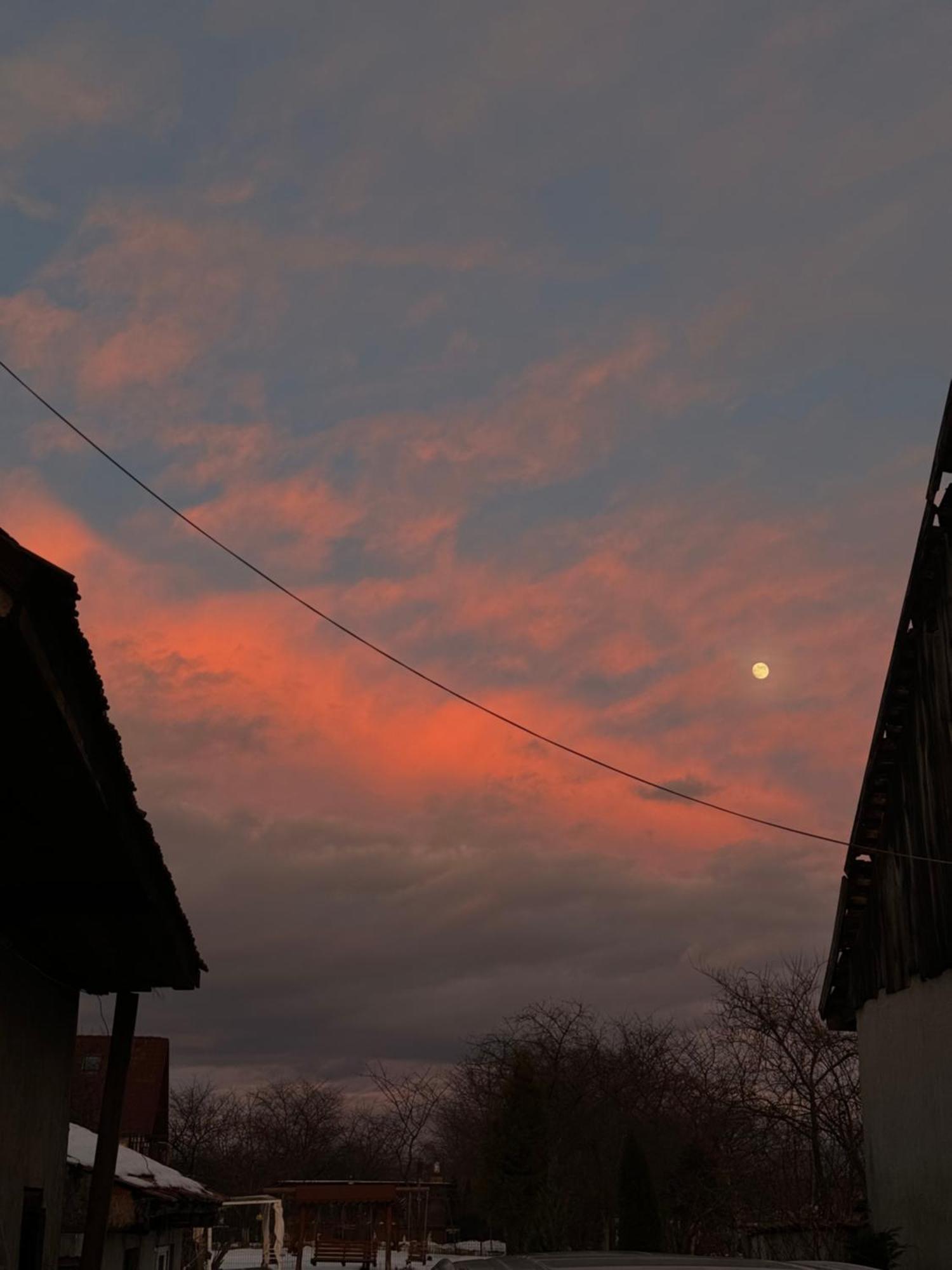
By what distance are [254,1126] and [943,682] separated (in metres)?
75.9

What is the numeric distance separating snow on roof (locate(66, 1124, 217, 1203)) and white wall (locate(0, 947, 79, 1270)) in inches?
169

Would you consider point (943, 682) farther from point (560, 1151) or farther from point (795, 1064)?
point (560, 1151)

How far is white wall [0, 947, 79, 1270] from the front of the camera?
9969mm

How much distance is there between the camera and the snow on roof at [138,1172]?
18734mm

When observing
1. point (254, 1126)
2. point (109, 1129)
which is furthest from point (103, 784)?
point (254, 1126)

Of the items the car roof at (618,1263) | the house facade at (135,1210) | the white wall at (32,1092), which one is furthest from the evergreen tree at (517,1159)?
the car roof at (618,1263)

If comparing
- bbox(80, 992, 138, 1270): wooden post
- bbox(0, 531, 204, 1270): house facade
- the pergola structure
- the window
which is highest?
bbox(0, 531, 204, 1270): house facade

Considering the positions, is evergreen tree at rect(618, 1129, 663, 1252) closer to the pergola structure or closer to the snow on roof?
the pergola structure

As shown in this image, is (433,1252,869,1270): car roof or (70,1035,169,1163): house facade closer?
(433,1252,869,1270): car roof

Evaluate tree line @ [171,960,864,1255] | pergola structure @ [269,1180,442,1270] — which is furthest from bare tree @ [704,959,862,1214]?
pergola structure @ [269,1180,442,1270]

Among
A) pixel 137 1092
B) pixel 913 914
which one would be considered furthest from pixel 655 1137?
pixel 913 914

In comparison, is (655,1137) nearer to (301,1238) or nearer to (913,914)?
(301,1238)

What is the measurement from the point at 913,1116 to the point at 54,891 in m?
12.1

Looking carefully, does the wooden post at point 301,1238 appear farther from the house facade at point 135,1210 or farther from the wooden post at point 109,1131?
the wooden post at point 109,1131
